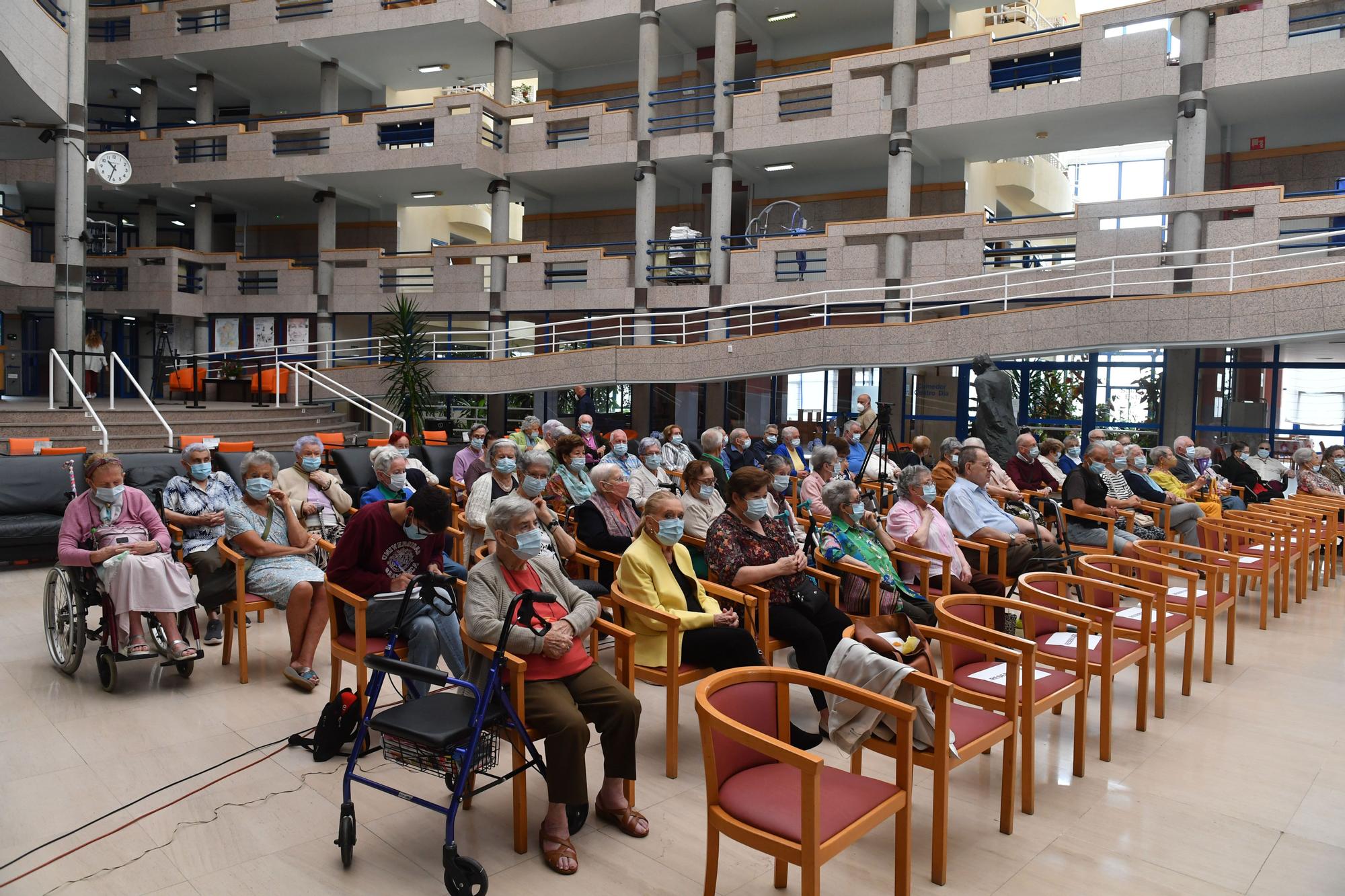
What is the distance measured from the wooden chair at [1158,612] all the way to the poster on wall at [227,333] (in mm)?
21559

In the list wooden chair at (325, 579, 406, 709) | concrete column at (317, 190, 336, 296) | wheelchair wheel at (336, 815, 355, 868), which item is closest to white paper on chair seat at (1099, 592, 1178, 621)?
wooden chair at (325, 579, 406, 709)

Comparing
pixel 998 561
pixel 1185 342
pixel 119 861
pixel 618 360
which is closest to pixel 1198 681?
pixel 998 561

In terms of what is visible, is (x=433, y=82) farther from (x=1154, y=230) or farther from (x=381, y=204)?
(x=1154, y=230)

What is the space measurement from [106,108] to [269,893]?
27094mm

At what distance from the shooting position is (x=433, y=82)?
21938 mm

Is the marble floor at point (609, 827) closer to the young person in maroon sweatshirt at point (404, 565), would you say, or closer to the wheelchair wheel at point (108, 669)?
the wheelchair wheel at point (108, 669)

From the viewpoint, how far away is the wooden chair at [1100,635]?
401cm

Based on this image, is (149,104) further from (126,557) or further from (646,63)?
(126,557)

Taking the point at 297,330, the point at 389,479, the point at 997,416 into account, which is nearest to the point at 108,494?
the point at 389,479

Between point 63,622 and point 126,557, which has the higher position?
point 126,557

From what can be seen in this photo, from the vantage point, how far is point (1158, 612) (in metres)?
4.50

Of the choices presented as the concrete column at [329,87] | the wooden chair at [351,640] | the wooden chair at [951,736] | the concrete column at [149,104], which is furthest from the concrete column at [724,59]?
the wooden chair at [951,736]

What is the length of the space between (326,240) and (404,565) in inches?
726

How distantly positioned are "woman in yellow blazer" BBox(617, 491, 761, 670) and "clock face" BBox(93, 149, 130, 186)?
48.3ft
